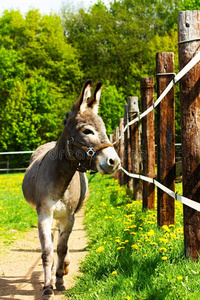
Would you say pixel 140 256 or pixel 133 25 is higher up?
pixel 133 25

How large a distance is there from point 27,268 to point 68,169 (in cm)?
185

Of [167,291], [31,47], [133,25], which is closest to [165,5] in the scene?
[133,25]

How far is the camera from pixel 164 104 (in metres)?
5.21

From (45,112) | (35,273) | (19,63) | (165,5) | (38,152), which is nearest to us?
(35,273)

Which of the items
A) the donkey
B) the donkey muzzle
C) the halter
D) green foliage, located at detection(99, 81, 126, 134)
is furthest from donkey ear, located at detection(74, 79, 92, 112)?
green foliage, located at detection(99, 81, 126, 134)

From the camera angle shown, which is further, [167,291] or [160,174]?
[160,174]

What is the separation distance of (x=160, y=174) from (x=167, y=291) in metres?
2.39

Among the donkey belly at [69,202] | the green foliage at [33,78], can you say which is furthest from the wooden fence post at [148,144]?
the green foliage at [33,78]

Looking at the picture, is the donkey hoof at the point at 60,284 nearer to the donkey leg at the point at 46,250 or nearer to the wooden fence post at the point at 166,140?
the donkey leg at the point at 46,250

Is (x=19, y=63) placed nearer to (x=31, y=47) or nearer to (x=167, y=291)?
(x=31, y=47)

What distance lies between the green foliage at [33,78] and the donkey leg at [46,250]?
3005 centimetres

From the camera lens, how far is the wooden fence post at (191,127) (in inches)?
142

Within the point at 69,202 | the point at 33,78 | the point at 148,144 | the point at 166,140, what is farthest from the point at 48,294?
the point at 33,78

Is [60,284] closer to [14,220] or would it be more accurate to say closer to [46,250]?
[46,250]
